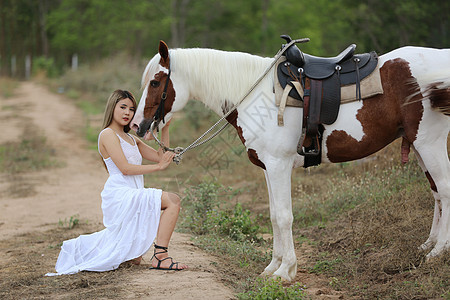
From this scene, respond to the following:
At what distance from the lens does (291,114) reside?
4.10 metres

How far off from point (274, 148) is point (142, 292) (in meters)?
1.55

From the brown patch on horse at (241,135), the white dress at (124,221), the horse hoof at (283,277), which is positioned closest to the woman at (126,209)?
the white dress at (124,221)

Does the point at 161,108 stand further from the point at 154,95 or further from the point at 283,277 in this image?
the point at 283,277

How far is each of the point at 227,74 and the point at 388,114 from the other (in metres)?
1.40

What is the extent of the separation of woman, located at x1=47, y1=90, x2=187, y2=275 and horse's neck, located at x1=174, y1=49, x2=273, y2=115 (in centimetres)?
67

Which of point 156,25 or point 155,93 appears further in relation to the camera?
point 156,25

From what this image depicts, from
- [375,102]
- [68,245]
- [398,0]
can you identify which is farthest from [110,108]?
[398,0]

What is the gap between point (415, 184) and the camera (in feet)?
19.1

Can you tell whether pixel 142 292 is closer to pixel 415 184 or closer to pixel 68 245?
pixel 68 245

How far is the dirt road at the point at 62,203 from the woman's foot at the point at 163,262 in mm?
76

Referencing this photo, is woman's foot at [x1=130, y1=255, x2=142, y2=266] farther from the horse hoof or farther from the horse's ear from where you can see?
the horse's ear

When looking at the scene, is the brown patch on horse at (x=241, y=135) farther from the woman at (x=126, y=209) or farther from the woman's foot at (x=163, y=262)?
the woman's foot at (x=163, y=262)

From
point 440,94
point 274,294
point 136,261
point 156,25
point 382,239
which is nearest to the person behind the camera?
point 274,294

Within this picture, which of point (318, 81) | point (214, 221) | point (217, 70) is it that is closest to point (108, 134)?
point (217, 70)
